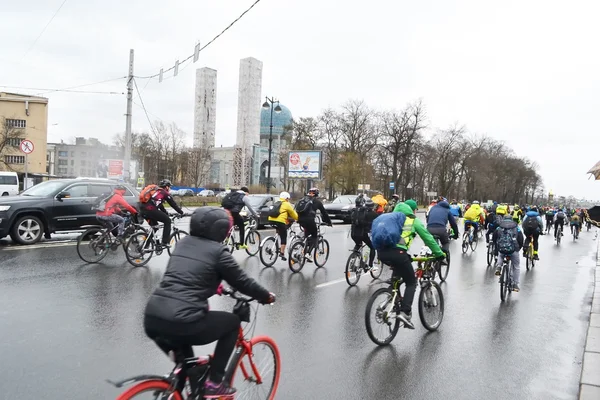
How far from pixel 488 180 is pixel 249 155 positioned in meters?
43.2

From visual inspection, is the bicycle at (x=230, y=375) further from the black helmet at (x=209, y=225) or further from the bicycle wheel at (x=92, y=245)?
the bicycle wheel at (x=92, y=245)

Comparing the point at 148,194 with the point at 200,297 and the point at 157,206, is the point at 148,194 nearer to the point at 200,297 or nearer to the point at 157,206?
the point at 157,206

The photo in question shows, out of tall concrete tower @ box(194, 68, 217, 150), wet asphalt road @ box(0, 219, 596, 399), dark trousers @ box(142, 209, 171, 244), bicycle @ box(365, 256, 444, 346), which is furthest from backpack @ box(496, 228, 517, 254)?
tall concrete tower @ box(194, 68, 217, 150)

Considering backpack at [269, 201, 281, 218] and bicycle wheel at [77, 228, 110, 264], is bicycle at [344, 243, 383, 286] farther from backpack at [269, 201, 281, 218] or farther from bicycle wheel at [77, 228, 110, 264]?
bicycle wheel at [77, 228, 110, 264]

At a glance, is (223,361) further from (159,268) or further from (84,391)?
(159,268)

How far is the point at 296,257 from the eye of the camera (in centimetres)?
1059

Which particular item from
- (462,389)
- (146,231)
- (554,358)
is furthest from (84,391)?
(146,231)

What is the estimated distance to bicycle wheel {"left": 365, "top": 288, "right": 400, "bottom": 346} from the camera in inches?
222

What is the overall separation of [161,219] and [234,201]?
1.75 metres

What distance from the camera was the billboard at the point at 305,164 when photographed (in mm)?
43906

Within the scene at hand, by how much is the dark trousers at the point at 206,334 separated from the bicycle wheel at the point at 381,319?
2.78 m

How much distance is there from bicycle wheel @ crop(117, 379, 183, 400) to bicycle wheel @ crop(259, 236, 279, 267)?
26.8 feet

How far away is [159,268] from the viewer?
10.0 metres

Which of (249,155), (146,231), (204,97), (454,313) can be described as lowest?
(454,313)
